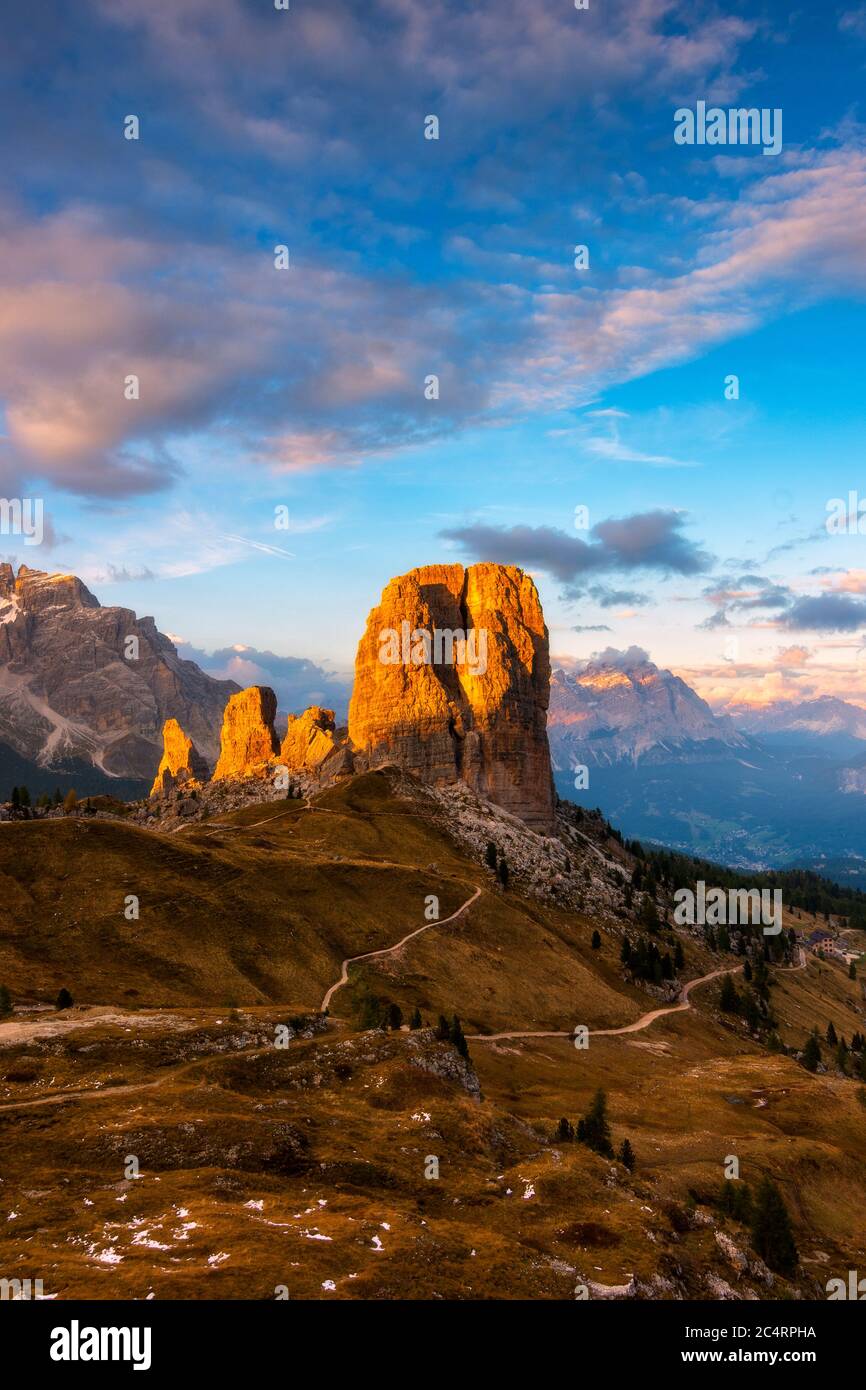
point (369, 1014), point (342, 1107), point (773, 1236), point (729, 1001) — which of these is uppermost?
point (342, 1107)

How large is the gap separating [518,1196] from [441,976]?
299ft

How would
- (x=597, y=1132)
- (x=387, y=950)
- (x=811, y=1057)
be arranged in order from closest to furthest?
(x=597, y=1132) < (x=387, y=950) < (x=811, y=1057)

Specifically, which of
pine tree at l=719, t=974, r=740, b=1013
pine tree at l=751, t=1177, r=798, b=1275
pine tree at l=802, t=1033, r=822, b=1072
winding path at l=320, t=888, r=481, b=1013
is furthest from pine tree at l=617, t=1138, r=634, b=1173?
pine tree at l=719, t=974, r=740, b=1013

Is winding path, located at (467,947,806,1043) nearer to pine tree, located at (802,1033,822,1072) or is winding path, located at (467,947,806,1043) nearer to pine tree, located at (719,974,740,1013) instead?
pine tree, located at (719,974,740,1013)

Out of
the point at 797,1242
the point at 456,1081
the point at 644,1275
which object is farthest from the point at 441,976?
the point at 644,1275

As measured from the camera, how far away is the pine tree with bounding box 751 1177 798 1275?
70.1 m

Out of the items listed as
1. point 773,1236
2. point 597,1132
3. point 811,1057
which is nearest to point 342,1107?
point 597,1132

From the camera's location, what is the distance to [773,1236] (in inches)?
2810

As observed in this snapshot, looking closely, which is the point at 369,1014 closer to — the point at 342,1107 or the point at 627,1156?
the point at 342,1107
